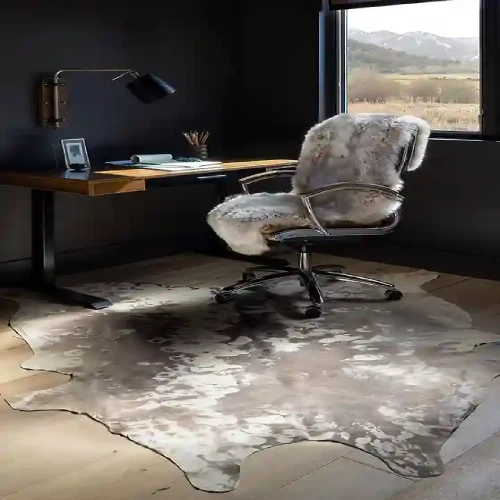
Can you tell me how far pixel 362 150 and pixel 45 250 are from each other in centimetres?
165

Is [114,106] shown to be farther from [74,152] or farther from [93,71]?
[74,152]

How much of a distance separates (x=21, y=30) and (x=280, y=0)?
165 cm

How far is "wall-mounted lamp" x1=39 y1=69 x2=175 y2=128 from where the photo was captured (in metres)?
4.44

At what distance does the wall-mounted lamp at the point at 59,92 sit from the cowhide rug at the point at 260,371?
103 centimetres

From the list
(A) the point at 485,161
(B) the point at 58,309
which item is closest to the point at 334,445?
(B) the point at 58,309

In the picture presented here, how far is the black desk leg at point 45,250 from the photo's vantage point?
4125mm

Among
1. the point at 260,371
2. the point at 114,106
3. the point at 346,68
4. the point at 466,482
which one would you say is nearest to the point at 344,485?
the point at 466,482

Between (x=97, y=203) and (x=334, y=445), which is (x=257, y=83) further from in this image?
(x=334, y=445)

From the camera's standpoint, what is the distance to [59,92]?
4.48 meters

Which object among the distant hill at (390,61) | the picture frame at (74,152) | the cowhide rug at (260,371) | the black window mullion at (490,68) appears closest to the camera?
the cowhide rug at (260,371)

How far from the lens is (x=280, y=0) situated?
17.0ft

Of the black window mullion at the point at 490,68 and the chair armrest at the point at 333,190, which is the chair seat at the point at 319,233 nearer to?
the chair armrest at the point at 333,190

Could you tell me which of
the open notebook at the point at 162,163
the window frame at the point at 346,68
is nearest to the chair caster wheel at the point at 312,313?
the open notebook at the point at 162,163

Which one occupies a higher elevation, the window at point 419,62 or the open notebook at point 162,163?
the window at point 419,62
